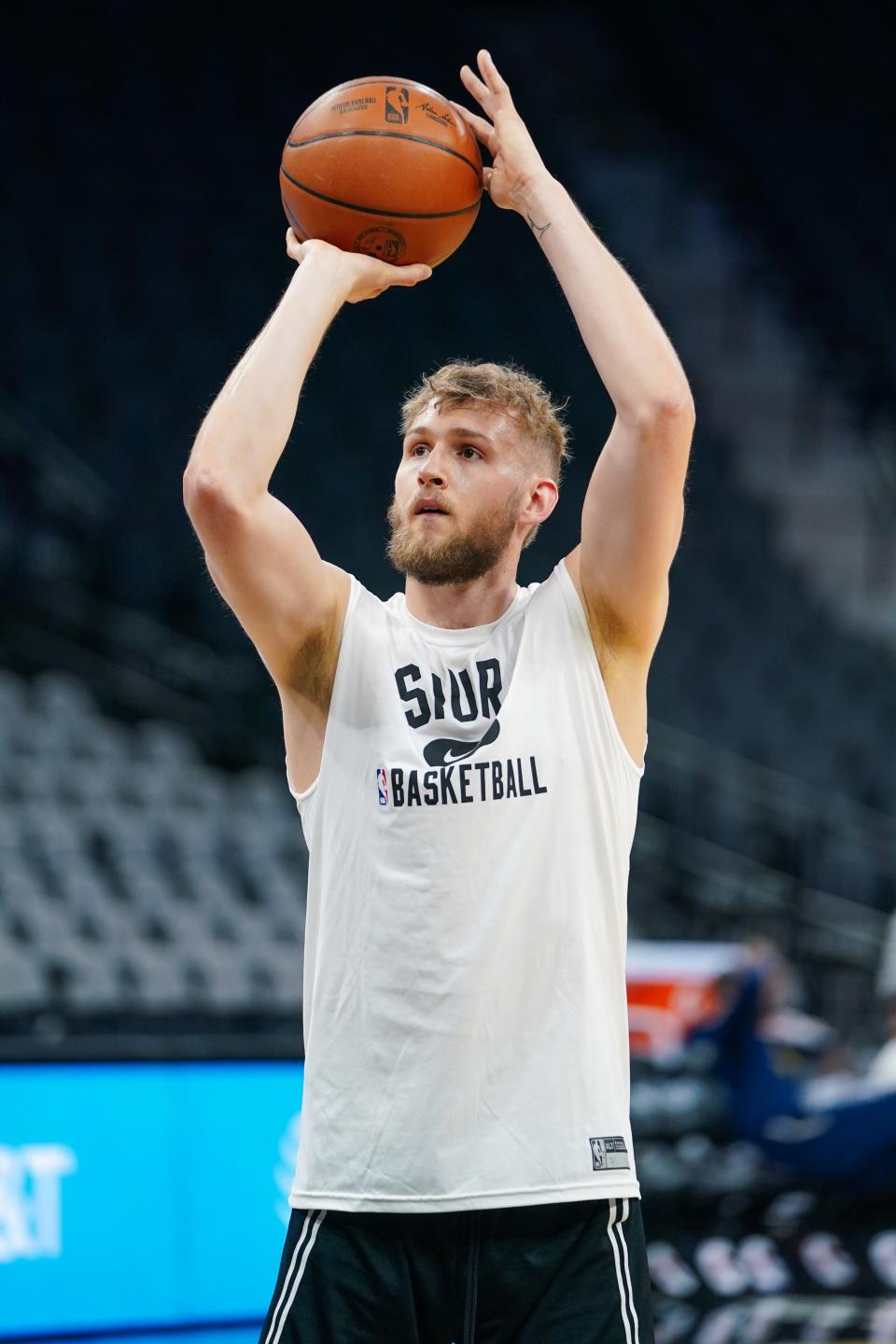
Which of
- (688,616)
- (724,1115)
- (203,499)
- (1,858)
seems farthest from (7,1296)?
(688,616)

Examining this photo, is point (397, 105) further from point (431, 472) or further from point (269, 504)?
point (269, 504)

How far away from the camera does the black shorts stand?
2.35 meters

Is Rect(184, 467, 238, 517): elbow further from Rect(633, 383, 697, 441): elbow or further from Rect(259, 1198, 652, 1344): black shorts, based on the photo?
Rect(259, 1198, 652, 1344): black shorts

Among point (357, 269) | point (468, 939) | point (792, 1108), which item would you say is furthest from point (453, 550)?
point (792, 1108)

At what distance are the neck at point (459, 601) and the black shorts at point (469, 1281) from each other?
0.91m

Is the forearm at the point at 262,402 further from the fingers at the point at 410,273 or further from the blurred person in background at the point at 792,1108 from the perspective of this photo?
the blurred person in background at the point at 792,1108

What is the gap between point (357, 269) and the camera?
109 inches

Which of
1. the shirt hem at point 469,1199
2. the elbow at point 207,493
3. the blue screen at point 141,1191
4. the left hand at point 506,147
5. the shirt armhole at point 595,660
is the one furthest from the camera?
the blue screen at point 141,1191

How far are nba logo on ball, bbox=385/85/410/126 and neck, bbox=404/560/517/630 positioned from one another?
0.82 meters

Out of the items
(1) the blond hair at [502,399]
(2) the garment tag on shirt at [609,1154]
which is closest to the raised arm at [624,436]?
(1) the blond hair at [502,399]

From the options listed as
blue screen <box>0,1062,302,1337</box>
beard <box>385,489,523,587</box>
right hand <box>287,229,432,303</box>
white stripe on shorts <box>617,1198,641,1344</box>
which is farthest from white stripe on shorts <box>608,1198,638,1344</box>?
blue screen <box>0,1062,302,1337</box>

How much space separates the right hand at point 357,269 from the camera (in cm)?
273

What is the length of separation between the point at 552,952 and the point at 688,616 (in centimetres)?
1030

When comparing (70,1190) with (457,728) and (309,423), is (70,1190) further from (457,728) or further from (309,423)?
(309,423)
